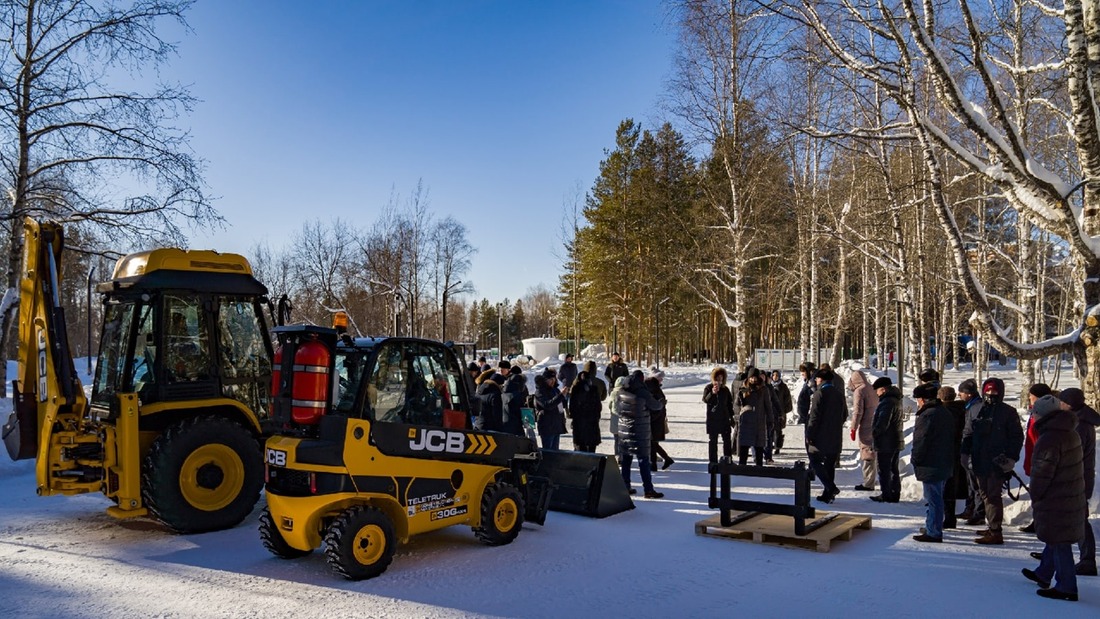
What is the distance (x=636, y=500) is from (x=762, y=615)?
444cm

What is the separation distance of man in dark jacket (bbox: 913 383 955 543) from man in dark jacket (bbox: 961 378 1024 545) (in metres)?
0.27

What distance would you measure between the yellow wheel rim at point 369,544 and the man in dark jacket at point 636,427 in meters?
4.33

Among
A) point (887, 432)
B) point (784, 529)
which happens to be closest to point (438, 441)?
point (784, 529)

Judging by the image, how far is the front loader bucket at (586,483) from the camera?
8.79 m

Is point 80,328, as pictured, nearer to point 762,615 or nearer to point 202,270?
point 202,270

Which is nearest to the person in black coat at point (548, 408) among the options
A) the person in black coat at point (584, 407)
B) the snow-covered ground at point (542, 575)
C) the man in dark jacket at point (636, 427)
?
the person in black coat at point (584, 407)

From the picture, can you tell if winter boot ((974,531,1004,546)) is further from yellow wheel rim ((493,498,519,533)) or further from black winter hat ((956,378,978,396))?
yellow wheel rim ((493,498,519,533))

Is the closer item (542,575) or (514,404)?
(542,575)

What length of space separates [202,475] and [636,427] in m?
5.14

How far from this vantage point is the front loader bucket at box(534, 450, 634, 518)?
346 inches

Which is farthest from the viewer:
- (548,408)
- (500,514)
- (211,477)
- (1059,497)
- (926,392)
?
(548,408)

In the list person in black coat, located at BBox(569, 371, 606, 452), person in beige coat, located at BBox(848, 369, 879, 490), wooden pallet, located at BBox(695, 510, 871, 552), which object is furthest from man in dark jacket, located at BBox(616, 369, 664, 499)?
person in beige coat, located at BBox(848, 369, 879, 490)

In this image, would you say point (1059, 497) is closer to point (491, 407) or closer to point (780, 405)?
point (491, 407)

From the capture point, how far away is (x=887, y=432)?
31.1ft
